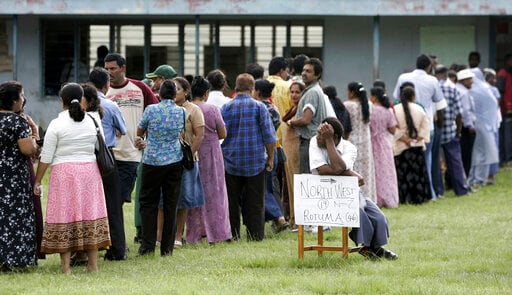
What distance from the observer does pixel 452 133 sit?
20625mm

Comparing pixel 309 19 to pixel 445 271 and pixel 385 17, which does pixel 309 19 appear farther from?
pixel 445 271

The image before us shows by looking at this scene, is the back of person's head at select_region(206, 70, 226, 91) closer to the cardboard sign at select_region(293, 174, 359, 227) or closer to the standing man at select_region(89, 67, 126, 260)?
the standing man at select_region(89, 67, 126, 260)

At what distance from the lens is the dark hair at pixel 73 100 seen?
11773mm

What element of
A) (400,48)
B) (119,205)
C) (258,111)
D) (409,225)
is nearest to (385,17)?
(400,48)

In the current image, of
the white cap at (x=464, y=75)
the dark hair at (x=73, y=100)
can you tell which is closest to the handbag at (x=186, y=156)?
the dark hair at (x=73, y=100)

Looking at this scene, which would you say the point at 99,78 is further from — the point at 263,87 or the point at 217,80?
the point at 263,87

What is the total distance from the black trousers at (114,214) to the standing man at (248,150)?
82.0 inches

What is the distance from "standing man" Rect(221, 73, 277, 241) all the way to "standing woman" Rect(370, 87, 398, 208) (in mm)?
4226

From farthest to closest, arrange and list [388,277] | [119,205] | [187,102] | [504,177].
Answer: [504,177] < [187,102] < [119,205] < [388,277]

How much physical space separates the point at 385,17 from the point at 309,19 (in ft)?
4.96

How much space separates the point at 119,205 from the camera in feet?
42.1

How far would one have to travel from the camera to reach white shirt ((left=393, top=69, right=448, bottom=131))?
1969cm

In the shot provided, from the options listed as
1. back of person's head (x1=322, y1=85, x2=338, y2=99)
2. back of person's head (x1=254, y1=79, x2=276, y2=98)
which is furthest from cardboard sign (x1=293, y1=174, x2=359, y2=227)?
back of person's head (x1=322, y1=85, x2=338, y2=99)

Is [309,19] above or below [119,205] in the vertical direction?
above
